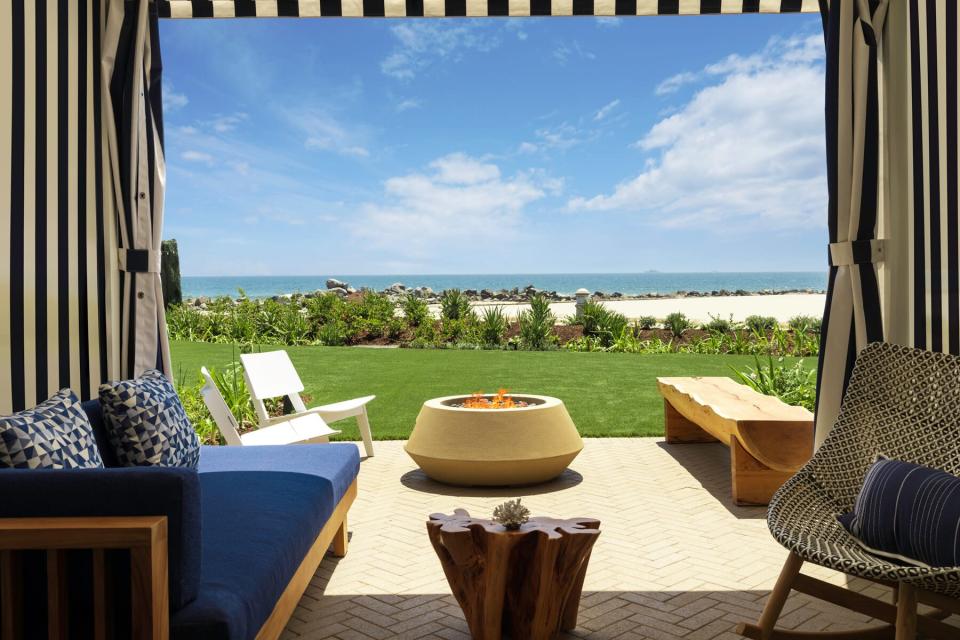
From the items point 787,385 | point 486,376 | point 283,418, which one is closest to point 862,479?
point 283,418

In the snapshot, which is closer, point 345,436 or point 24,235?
point 24,235

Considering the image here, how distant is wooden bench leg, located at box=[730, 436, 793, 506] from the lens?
4.71 meters

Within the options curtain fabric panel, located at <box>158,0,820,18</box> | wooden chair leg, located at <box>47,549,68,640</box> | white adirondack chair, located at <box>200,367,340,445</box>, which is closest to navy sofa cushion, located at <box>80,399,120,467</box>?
wooden chair leg, located at <box>47,549,68,640</box>

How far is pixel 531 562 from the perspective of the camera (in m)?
2.79

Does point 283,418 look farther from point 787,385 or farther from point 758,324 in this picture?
point 758,324

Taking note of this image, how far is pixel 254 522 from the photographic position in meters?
2.67

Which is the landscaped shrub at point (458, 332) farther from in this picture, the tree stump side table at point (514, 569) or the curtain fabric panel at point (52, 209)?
the tree stump side table at point (514, 569)

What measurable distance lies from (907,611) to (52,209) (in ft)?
12.1

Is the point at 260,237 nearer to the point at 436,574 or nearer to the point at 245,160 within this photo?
the point at 245,160

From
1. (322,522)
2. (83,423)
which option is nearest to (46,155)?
(83,423)

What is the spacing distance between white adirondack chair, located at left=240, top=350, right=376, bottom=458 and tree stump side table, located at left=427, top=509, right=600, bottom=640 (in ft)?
10.3

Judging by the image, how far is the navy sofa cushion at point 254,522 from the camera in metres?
1.99

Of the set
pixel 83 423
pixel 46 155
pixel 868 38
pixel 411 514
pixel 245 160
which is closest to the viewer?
pixel 83 423

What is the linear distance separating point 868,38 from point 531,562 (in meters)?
3.00
